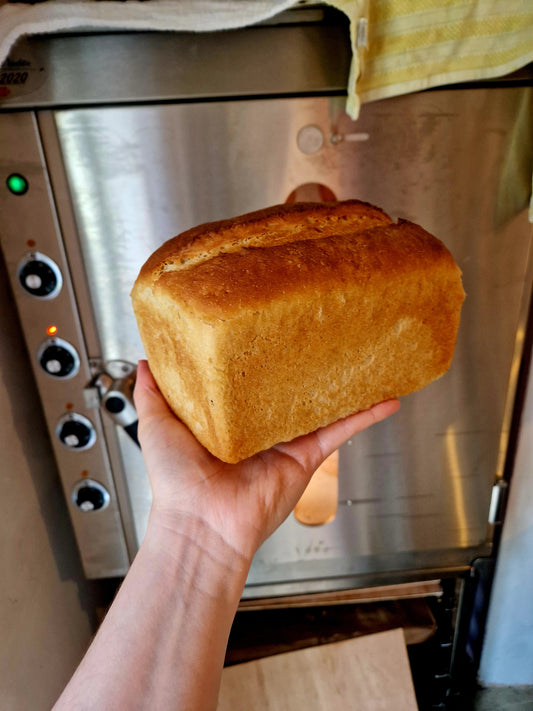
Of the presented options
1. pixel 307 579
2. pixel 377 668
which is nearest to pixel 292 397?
pixel 307 579

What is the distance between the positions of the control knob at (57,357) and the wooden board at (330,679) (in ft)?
2.49

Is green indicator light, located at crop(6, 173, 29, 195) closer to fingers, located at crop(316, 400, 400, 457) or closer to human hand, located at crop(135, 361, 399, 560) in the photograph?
human hand, located at crop(135, 361, 399, 560)

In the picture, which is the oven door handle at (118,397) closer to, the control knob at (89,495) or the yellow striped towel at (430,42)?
the control knob at (89,495)

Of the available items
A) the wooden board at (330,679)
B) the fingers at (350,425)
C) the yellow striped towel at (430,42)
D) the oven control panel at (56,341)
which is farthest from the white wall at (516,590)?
the oven control panel at (56,341)

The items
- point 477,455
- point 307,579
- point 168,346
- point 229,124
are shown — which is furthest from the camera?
point 307,579

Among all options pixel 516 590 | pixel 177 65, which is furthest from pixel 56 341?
pixel 516 590

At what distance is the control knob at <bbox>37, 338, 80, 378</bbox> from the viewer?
0.95 metres

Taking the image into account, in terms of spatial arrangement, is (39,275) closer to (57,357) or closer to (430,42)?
(57,357)

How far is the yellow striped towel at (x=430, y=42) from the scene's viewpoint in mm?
704

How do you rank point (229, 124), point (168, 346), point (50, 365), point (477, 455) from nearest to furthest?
point (168, 346)
point (229, 124)
point (50, 365)
point (477, 455)

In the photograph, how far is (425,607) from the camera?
1.29 meters

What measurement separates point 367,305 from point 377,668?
0.92m

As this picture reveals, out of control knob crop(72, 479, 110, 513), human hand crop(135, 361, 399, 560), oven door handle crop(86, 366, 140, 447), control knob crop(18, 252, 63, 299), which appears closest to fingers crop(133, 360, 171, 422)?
human hand crop(135, 361, 399, 560)

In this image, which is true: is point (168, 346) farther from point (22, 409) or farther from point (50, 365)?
point (22, 409)
